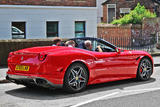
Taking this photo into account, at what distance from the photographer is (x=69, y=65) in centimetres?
765

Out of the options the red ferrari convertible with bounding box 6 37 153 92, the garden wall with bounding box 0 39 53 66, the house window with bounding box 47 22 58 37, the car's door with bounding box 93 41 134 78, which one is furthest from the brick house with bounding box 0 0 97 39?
the car's door with bounding box 93 41 134 78

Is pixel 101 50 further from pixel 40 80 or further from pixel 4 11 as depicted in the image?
pixel 4 11

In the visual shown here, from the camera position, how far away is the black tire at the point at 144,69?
9508 millimetres

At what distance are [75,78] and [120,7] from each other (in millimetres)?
40821

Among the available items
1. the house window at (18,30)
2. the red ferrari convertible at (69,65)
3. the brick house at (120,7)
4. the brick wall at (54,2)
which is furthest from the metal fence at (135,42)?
the brick house at (120,7)

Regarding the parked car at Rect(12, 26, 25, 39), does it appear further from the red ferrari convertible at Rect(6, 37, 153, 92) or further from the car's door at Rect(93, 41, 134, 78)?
the car's door at Rect(93, 41, 134, 78)

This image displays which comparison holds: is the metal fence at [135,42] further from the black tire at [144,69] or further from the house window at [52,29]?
the black tire at [144,69]

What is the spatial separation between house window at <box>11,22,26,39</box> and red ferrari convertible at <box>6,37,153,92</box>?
13.3 meters

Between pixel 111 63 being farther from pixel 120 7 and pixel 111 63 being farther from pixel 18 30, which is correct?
pixel 120 7

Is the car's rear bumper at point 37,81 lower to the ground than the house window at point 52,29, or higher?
lower

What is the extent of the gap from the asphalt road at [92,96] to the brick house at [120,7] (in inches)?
1531

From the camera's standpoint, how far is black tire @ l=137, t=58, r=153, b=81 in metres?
9.51

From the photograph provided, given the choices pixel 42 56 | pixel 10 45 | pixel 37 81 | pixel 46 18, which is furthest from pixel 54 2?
pixel 37 81

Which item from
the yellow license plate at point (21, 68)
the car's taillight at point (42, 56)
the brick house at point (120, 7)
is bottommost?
the yellow license plate at point (21, 68)
